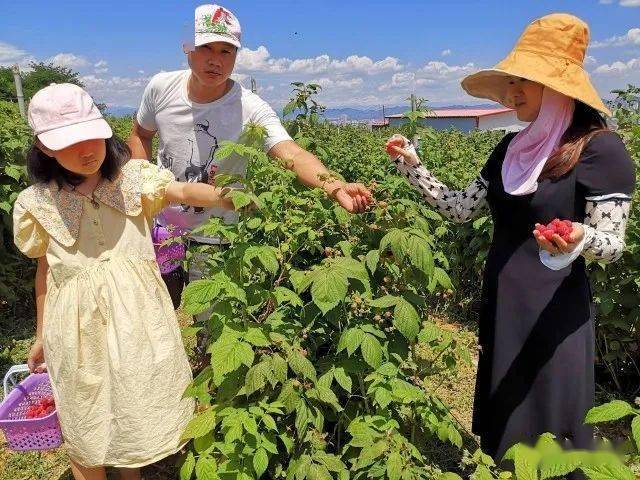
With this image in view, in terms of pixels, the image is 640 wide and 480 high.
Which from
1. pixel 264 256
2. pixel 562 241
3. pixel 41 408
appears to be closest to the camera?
pixel 562 241

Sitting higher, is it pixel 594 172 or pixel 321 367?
pixel 594 172

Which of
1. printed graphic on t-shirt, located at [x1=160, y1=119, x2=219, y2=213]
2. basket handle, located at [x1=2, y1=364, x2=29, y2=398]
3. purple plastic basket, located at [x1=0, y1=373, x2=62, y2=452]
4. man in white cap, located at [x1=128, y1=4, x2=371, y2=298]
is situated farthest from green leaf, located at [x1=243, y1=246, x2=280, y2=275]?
basket handle, located at [x1=2, y1=364, x2=29, y2=398]

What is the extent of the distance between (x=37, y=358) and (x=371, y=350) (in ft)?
4.80

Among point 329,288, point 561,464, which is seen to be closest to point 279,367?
point 329,288

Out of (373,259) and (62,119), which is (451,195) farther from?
(62,119)

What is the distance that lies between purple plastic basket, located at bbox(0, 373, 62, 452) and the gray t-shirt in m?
1.02

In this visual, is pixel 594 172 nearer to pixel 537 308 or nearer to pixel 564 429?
pixel 537 308

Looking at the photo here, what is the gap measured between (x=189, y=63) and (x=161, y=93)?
25cm

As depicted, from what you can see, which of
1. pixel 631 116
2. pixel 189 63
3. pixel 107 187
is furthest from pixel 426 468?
pixel 631 116

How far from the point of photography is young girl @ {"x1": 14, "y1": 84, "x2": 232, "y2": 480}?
1906 mm

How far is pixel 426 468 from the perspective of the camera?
161 cm

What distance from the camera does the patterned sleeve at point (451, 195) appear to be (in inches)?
86.0

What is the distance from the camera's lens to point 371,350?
5.64 feet

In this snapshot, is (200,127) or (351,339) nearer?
(351,339)
